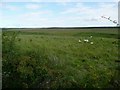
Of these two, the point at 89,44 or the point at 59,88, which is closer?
the point at 59,88

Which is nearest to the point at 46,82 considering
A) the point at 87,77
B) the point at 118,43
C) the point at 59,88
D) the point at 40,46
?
the point at 59,88

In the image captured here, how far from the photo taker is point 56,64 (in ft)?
42.6

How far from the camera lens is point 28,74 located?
1227 centimetres

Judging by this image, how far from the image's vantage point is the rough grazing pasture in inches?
475

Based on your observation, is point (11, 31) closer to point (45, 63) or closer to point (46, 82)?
point (45, 63)

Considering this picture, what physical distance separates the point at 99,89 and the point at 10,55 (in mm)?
4094

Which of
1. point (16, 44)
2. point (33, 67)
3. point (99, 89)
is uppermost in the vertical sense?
point (16, 44)

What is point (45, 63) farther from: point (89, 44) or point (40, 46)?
point (89, 44)

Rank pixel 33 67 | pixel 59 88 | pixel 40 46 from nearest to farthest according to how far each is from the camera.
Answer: pixel 59 88
pixel 33 67
pixel 40 46

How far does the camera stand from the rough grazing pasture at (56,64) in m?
12.1

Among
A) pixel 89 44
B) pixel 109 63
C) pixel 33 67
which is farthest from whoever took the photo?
pixel 89 44

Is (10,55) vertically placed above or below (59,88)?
above

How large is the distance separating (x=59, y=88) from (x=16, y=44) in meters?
3.50

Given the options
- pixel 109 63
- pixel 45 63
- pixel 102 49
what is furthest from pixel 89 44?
pixel 45 63
